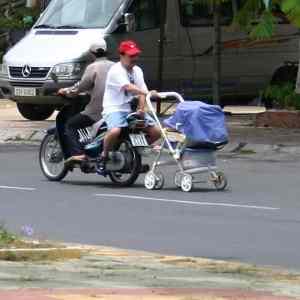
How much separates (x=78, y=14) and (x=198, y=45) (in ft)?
8.33

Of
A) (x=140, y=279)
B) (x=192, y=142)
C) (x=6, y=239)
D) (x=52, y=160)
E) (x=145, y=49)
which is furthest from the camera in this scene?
(x=145, y=49)

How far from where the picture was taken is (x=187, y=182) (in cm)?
1559

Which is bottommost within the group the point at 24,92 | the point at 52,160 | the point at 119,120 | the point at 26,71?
the point at 24,92

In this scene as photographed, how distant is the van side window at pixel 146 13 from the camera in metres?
25.3

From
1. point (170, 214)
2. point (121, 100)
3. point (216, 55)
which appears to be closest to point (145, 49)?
point (216, 55)

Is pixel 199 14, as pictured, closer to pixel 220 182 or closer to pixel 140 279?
pixel 220 182

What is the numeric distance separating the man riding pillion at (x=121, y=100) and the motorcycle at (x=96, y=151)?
0.26ft

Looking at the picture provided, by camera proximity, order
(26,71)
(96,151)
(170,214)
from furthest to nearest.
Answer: (26,71)
(96,151)
(170,214)

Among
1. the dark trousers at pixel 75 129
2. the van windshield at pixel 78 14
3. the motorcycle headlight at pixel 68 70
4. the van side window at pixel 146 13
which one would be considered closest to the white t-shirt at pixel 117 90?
the dark trousers at pixel 75 129

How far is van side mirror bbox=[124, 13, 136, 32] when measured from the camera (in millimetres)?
24742

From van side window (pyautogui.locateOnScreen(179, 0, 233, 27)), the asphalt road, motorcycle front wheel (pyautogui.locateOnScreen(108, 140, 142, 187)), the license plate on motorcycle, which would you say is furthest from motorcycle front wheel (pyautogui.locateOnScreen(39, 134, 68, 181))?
van side window (pyautogui.locateOnScreen(179, 0, 233, 27))

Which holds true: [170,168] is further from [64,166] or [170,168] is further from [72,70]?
[72,70]

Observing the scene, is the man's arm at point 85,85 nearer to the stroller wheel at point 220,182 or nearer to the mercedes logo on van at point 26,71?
the stroller wheel at point 220,182

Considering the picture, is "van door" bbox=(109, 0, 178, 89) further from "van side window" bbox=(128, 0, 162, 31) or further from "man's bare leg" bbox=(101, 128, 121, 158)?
"man's bare leg" bbox=(101, 128, 121, 158)
